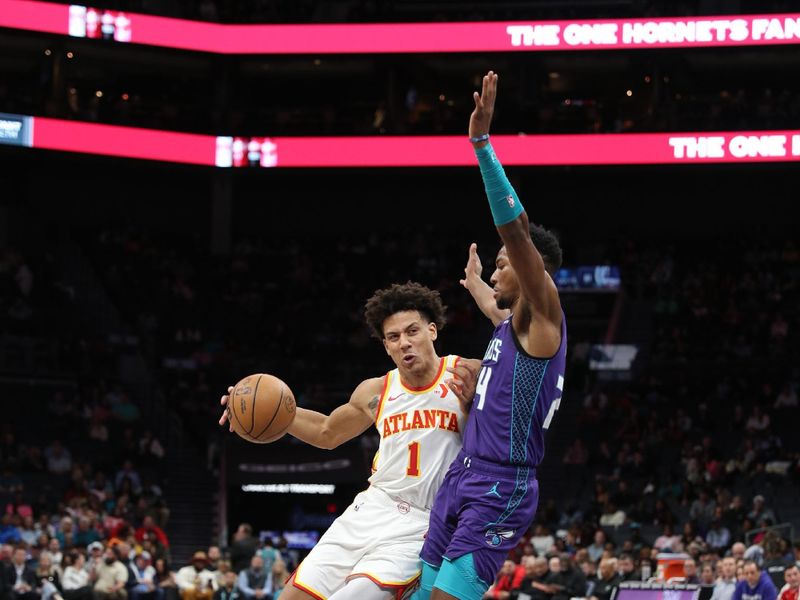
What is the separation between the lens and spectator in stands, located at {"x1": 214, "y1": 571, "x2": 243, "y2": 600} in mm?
18859

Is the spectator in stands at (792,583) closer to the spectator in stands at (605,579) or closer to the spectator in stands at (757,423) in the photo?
the spectator in stands at (605,579)

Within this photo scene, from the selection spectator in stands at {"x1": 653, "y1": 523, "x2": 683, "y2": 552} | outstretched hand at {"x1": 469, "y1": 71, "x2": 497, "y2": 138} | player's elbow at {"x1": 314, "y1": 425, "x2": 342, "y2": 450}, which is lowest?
spectator in stands at {"x1": 653, "y1": 523, "x2": 683, "y2": 552}

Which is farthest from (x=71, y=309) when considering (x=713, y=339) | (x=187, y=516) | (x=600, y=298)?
(x=713, y=339)

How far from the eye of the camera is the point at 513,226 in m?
6.36

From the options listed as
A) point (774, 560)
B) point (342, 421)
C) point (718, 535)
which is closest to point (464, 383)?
point (342, 421)

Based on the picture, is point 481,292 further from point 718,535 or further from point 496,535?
point 718,535

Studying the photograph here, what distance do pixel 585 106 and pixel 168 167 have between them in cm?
907

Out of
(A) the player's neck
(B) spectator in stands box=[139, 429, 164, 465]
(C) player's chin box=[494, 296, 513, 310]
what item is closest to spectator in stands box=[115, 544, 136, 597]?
(B) spectator in stands box=[139, 429, 164, 465]

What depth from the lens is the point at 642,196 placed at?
33062mm

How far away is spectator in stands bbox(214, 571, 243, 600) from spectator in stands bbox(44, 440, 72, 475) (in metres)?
6.70

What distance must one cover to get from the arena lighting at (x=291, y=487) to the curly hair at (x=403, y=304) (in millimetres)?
18629

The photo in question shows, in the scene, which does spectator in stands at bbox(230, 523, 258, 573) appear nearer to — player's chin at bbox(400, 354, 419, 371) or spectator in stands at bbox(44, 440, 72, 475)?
spectator in stands at bbox(44, 440, 72, 475)

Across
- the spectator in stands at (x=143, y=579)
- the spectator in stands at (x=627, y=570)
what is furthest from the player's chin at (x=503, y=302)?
the spectator in stands at (x=143, y=579)

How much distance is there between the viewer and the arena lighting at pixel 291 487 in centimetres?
2589
